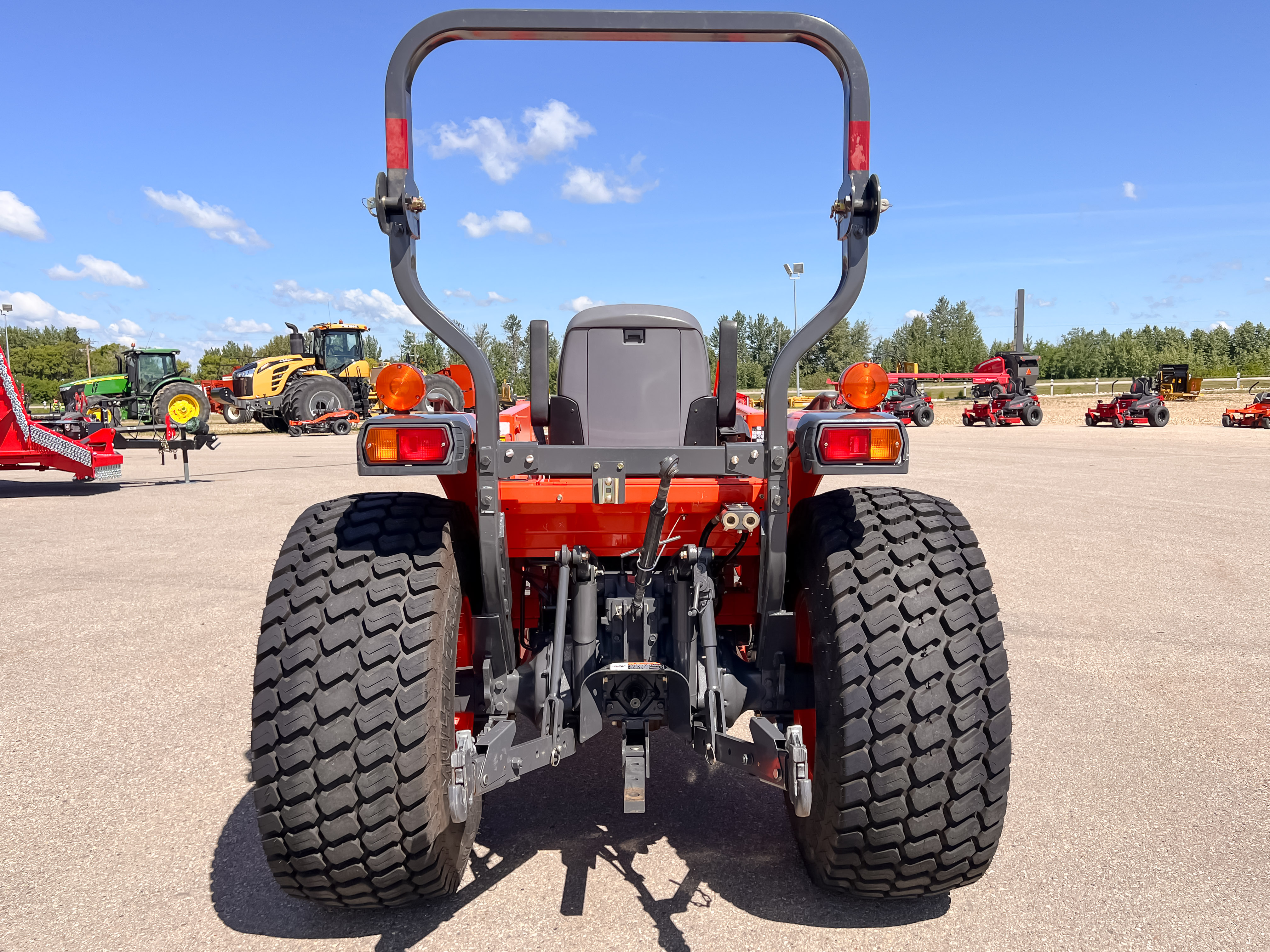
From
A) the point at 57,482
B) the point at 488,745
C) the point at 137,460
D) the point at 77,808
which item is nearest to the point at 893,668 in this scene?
the point at 488,745

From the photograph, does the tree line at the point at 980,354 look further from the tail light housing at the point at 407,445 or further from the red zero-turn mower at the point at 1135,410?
the tail light housing at the point at 407,445

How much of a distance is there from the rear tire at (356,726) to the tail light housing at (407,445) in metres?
0.24

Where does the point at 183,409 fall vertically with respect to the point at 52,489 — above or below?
above

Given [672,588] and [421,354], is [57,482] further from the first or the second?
[672,588]

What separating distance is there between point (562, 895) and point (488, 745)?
2.27 ft

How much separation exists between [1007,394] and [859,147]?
2862cm

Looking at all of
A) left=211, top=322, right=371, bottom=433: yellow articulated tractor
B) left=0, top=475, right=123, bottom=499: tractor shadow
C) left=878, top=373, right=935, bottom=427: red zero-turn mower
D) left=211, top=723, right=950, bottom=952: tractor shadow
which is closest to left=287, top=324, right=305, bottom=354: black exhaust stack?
left=211, top=322, right=371, bottom=433: yellow articulated tractor

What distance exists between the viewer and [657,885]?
2.54 meters

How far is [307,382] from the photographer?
24.5 meters

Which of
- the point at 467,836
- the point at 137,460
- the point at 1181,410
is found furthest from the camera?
the point at 1181,410

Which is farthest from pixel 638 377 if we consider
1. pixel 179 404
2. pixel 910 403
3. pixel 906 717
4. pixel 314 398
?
pixel 910 403

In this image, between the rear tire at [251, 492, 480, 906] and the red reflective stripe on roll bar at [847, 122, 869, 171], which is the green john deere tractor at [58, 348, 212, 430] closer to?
the rear tire at [251, 492, 480, 906]

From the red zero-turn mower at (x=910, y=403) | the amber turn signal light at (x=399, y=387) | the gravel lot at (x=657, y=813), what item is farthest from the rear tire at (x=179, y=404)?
the amber turn signal light at (x=399, y=387)

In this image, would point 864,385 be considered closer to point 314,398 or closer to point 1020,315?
point 314,398
